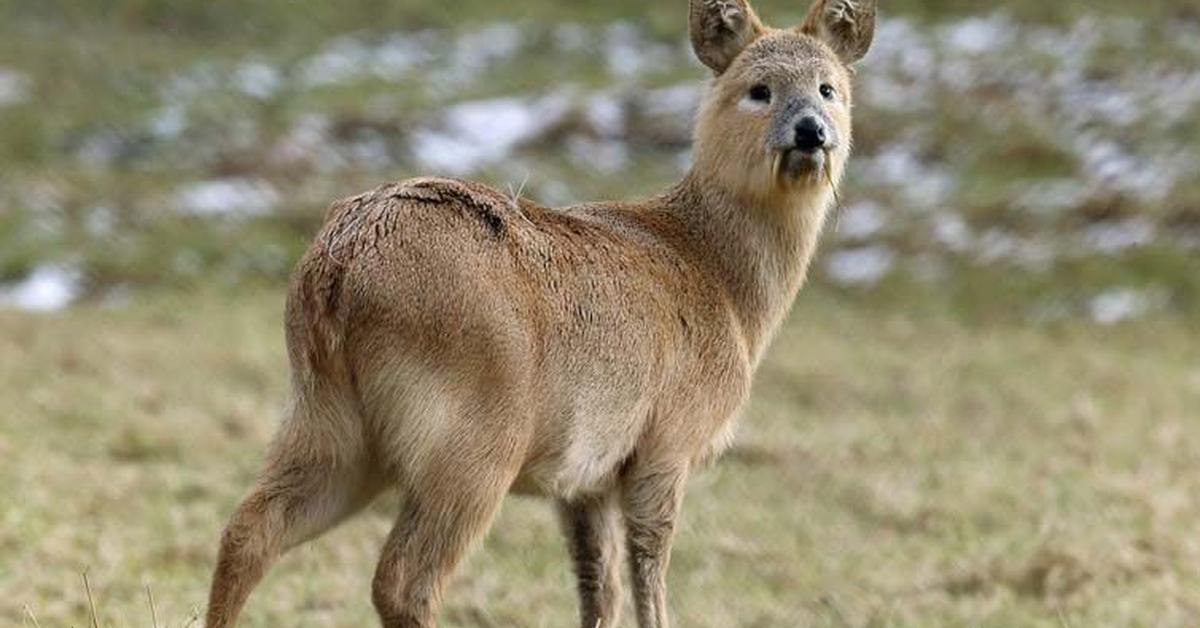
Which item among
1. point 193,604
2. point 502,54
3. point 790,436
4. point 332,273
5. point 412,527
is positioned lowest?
point 502,54

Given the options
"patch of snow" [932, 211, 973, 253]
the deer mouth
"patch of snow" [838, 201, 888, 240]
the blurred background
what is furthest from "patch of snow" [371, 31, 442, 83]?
the deer mouth

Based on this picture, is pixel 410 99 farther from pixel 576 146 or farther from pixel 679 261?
pixel 679 261

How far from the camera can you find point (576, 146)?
28.8 meters

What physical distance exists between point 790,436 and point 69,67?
21283 mm

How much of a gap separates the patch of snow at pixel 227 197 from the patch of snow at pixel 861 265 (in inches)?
301

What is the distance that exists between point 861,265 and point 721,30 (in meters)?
16.1

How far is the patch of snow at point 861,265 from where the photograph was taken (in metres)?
23.5

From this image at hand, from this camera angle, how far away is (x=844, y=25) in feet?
26.7

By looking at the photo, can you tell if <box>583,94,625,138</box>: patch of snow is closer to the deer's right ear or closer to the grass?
the grass

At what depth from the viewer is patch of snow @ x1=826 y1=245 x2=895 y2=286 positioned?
2345 centimetres

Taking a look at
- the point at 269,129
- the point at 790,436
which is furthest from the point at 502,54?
the point at 790,436

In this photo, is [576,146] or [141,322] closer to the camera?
[141,322]

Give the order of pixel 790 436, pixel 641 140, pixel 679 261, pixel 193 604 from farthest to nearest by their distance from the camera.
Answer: pixel 641 140 → pixel 790 436 → pixel 193 604 → pixel 679 261

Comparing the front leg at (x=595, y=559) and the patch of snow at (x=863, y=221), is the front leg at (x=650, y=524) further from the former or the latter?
the patch of snow at (x=863, y=221)
